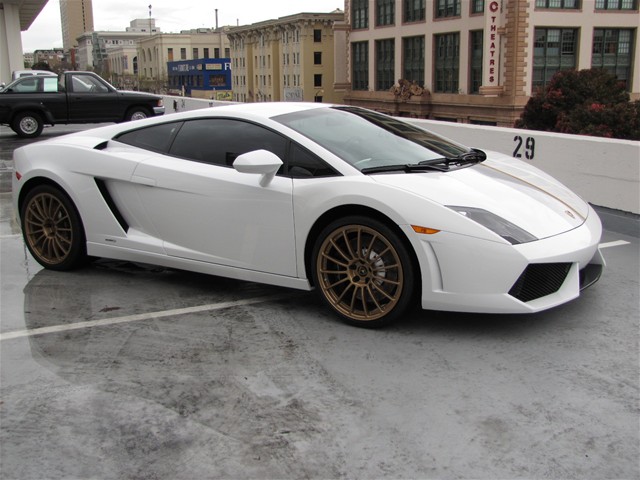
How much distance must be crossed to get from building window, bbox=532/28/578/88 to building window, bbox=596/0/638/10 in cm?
264

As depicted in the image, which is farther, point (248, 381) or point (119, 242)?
point (119, 242)

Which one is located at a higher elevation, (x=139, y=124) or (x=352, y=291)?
(x=139, y=124)

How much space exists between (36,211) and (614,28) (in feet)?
183

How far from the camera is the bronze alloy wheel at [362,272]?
406 cm

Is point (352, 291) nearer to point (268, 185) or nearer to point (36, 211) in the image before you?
point (268, 185)

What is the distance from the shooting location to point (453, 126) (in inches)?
360

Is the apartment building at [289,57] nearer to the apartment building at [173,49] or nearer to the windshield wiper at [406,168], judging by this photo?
the apartment building at [173,49]

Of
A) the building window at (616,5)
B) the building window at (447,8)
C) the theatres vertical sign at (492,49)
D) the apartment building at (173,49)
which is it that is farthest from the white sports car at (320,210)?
the apartment building at (173,49)

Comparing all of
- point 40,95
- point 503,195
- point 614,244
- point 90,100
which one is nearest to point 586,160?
point 614,244

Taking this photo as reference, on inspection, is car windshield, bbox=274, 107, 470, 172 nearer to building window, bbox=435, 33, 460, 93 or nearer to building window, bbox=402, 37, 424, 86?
building window, bbox=435, 33, 460, 93

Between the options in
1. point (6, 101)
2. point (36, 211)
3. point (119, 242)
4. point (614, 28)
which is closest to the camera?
point (119, 242)

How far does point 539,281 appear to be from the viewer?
3.97 metres

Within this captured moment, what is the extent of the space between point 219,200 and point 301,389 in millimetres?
1684

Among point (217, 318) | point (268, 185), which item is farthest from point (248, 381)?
point (268, 185)
